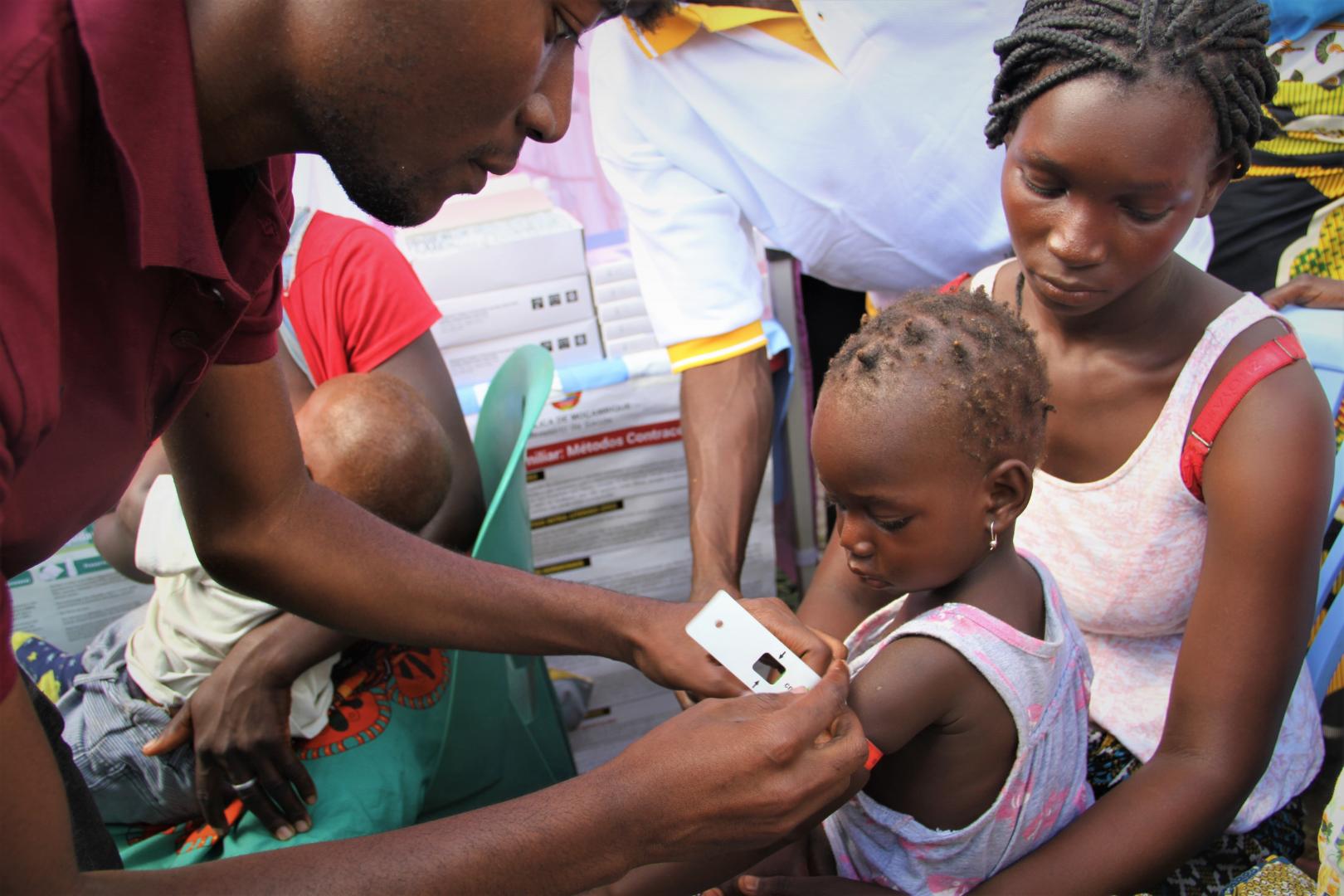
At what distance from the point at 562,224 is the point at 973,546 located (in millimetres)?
1776

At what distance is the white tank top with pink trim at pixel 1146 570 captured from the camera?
1.52m

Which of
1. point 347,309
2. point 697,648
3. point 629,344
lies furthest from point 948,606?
point 629,344

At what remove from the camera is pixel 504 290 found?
280 centimetres

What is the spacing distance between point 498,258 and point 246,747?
1.48 m

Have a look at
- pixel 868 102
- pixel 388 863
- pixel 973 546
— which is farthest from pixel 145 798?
pixel 868 102

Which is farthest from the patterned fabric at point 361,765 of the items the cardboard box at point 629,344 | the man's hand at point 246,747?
the cardboard box at point 629,344

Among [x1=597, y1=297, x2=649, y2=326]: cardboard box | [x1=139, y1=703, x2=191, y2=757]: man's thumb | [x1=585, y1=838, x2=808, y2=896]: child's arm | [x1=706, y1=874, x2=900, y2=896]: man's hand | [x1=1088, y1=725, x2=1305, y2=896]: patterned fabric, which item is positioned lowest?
[x1=1088, y1=725, x2=1305, y2=896]: patterned fabric

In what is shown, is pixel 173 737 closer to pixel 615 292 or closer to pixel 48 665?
pixel 48 665

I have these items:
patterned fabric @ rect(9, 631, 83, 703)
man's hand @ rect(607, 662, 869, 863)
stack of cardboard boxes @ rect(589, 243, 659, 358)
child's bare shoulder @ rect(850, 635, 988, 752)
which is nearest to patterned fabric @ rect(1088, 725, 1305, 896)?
child's bare shoulder @ rect(850, 635, 988, 752)

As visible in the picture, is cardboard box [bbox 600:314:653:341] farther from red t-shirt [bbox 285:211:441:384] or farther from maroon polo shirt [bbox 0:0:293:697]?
maroon polo shirt [bbox 0:0:293:697]

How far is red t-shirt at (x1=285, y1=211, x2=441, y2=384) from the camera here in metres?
2.27

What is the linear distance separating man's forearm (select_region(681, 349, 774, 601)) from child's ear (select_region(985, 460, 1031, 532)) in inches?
29.5

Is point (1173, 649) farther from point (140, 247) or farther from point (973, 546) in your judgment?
point (140, 247)

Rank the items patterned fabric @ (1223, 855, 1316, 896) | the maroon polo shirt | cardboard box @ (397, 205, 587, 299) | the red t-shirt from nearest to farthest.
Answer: the maroon polo shirt
patterned fabric @ (1223, 855, 1316, 896)
the red t-shirt
cardboard box @ (397, 205, 587, 299)
